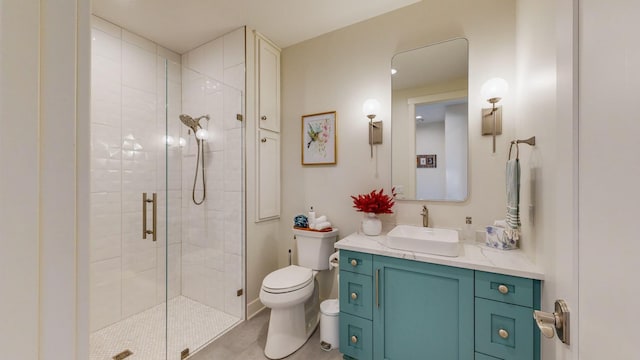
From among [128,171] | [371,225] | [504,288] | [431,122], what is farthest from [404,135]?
[128,171]

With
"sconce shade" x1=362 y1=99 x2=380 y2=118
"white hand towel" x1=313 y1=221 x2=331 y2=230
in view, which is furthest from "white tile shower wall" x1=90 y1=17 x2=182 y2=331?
"sconce shade" x1=362 y1=99 x2=380 y2=118

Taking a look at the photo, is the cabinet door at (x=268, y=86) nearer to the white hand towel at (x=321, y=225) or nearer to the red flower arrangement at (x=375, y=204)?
the white hand towel at (x=321, y=225)

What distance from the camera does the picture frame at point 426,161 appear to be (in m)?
1.90

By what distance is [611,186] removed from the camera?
41 centimetres

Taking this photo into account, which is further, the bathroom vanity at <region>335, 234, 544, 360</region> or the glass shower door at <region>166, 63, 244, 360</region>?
the glass shower door at <region>166, 63, 244, 360</region>

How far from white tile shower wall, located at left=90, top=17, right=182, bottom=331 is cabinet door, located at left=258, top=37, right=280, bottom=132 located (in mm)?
704

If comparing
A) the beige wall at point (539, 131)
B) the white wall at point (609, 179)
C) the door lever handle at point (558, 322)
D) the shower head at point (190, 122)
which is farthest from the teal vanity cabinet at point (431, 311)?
the shower head at point (190, 122)

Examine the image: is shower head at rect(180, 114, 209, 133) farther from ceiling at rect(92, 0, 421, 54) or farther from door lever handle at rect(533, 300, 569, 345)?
door lever handle at rect(533, 300, 569, 345)

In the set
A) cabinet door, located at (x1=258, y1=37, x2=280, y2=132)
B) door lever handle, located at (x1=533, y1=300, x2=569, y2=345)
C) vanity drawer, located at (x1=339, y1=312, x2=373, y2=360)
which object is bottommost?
vanity drawer, located at (x1=339, y1=312, x2=373, y2=360)

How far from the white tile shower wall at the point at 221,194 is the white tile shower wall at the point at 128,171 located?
0.19 m

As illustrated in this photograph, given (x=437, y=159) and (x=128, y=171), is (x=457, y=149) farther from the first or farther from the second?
(x=128, y=171)

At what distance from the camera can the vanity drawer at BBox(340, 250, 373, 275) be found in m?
1.62

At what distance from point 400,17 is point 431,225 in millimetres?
1718

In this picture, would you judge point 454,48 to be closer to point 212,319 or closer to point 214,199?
point 214,199
